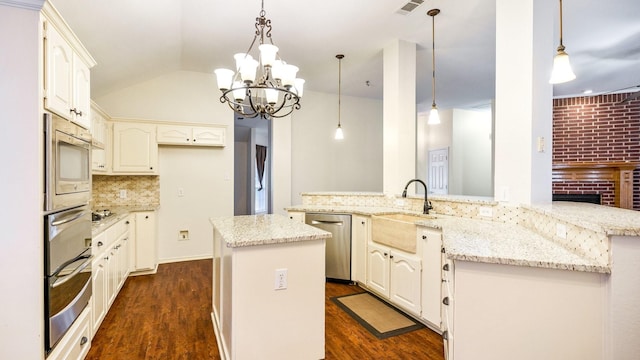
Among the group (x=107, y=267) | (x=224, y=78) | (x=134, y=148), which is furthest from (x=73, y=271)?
(x=134, y=148)

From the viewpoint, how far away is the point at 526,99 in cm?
224

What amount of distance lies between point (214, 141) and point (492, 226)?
3643 millimetres

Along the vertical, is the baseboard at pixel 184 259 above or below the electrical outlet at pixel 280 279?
below

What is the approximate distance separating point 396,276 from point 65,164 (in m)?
2.57

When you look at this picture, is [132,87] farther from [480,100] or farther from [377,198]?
[480,100]

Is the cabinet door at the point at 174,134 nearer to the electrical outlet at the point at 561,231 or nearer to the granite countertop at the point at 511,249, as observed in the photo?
the granite countertop at the point at 511,249

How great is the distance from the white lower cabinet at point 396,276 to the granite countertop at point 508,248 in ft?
1.66

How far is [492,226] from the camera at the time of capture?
2254mm

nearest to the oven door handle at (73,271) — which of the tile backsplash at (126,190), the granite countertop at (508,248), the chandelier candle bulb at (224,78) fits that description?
the chandelier candle bulb at (224,78)

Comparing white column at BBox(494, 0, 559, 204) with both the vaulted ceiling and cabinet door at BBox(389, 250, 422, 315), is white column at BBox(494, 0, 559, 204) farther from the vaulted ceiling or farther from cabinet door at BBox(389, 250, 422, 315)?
cabinet door at BBox(389, 250, 422, 315)

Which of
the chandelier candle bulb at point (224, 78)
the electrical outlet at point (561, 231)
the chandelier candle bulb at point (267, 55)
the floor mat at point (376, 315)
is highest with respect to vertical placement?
the chandelier candle bulb at point (267, 55)

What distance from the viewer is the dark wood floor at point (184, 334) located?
84.3 inches

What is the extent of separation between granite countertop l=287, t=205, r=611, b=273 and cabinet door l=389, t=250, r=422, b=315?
1.53ft

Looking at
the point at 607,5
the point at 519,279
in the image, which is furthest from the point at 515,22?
the point at 519,279
